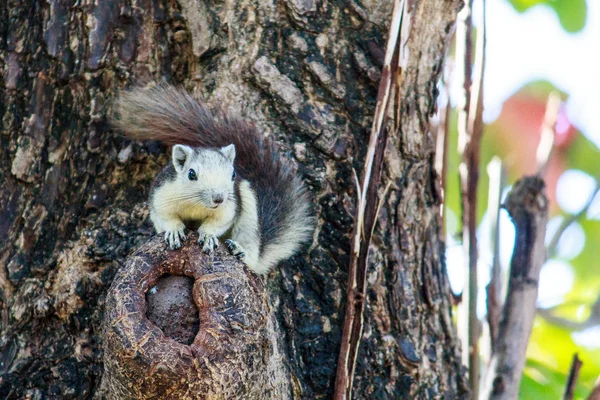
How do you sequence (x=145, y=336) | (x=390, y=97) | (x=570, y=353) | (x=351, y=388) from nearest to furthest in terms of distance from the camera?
1. (x=145, y=336)
2. (x=351, y=388)
3. (x=390, y=97)
4. (x=570, y=353)

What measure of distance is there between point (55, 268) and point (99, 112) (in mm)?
510

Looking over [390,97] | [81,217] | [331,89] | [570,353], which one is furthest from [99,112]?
[570,353]

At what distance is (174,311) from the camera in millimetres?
1872

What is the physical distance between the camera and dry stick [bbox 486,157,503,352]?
93.6 inches

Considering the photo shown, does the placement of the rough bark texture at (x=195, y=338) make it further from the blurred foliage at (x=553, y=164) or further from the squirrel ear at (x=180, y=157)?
the blurred foliage at (x=553, y=164)

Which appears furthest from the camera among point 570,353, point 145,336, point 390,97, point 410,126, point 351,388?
point 570,353

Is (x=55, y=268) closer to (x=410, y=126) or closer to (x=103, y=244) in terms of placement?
(x=103, y=244)

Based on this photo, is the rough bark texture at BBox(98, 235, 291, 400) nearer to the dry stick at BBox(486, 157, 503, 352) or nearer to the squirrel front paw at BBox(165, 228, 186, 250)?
the squirrel front paw at BBox(165, 228, 186, 250)

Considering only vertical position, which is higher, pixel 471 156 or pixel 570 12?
pixel 570 12

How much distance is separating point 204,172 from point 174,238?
0.98ft

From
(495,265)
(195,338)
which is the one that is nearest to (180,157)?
(195,338)

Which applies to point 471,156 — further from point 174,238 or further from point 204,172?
point 174,238

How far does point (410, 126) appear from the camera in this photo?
2.46 m

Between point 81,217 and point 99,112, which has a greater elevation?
point 99,112
